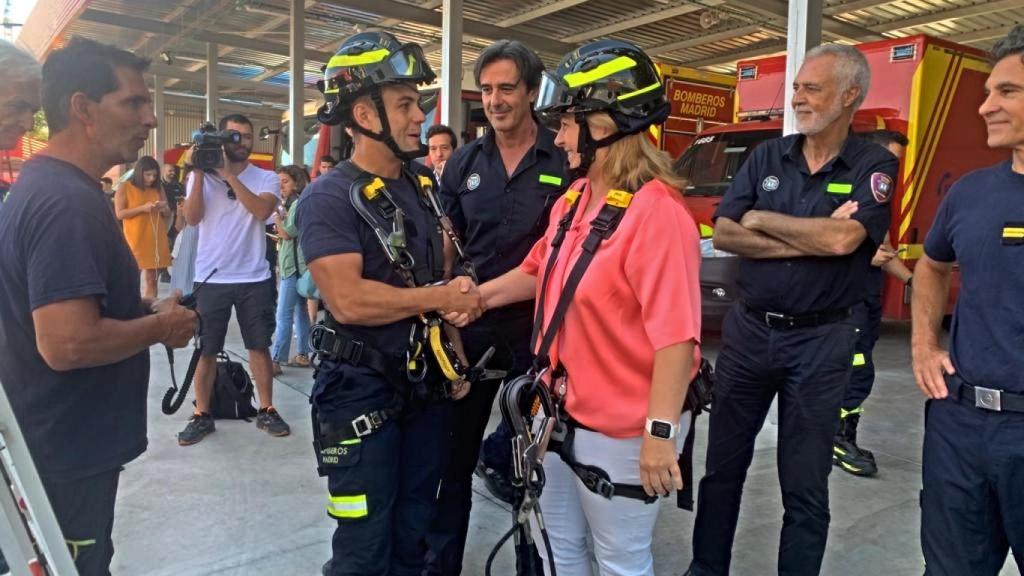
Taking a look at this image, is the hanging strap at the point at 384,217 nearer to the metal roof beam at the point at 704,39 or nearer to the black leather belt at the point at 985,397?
the black leather belt at the point at 985,397

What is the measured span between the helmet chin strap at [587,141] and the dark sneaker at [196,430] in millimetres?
3619

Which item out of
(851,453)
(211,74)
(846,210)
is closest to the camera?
(846,210)

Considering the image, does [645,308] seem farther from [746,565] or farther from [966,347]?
[746,565]

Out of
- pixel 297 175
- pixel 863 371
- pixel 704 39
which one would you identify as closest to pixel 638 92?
pixel 863 371

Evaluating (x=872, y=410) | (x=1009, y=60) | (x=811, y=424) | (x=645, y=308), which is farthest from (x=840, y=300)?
(x=872, y=410)

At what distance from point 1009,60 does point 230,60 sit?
74.5ft

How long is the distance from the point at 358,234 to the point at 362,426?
569mm

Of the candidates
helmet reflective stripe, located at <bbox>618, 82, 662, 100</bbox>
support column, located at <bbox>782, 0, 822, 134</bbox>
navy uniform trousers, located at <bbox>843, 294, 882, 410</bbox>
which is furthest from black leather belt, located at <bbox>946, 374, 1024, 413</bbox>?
support column, located at <bbox>782, 0, 822, 134</bbox>

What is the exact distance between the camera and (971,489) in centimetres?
200

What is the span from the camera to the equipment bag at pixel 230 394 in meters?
5.04

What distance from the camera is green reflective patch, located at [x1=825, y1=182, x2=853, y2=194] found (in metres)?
2.63

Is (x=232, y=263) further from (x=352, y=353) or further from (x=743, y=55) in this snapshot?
(x=743, y=55)

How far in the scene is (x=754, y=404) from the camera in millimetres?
2760

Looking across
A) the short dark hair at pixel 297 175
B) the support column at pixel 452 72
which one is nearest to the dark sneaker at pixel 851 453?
the short dark hair at pixel 297 175
